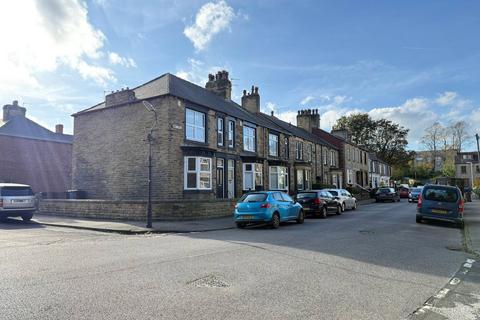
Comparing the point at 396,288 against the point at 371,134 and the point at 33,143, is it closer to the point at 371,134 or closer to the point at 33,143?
the point at 33,143

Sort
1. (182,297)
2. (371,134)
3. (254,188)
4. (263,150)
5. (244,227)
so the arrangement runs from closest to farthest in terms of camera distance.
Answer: (182,297) → (244,227) → (254,188) → (263,150) → (371,134)

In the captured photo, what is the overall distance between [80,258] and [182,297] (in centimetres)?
405

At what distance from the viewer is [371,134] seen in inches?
2813

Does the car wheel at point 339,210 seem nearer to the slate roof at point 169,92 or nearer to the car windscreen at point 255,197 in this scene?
the car windscreen at point 255,197

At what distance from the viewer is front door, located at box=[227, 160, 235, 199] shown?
24695 millimetres

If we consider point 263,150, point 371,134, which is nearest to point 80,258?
point 263,150

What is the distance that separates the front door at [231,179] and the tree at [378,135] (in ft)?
159

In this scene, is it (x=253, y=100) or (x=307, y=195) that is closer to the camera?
(x=307, y=195)

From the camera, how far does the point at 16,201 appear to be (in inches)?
680

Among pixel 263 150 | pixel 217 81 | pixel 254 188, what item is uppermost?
pixel 217 81

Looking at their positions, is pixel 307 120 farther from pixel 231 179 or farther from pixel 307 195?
pixel 307 195

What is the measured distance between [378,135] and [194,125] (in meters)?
58.2

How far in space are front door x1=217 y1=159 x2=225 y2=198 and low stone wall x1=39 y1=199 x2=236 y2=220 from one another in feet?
10.6

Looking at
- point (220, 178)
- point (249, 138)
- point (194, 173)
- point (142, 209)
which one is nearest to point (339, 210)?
point (220, 178)
